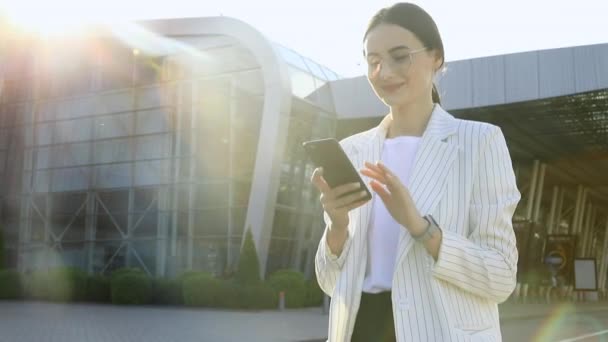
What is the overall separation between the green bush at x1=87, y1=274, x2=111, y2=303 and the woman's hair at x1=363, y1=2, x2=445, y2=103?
25702 millimetres

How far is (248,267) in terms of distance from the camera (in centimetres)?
2303

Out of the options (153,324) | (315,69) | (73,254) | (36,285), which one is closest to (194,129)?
(315,69)

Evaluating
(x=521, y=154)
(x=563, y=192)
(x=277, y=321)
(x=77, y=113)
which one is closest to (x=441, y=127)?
(x=277, y=321)

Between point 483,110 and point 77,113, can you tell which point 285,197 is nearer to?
point 483,110

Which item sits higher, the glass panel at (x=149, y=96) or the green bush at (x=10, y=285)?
the glass panel at (x=149, y=96)

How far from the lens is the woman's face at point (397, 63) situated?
2.16 m

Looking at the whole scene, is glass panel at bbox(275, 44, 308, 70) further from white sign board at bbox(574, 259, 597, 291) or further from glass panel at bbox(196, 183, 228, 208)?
white sign board at bbox(574, 259, 597, 291)

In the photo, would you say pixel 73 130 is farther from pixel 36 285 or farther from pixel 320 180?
pixel 320 180

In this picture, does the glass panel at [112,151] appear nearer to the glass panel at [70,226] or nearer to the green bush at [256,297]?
the glass panel at [70,226]

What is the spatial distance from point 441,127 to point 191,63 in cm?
2635

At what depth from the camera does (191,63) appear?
91.1ft

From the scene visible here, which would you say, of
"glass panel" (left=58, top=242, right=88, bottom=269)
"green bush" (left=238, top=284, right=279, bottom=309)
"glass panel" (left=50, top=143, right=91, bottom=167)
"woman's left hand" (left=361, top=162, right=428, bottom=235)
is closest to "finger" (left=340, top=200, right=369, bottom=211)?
"woman's left hand" (left=361, top=162, right=428, bottom=235)

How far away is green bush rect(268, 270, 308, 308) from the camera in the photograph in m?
23.6

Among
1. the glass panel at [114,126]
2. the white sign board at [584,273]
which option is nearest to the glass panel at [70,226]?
the glass panel at [114,126]
